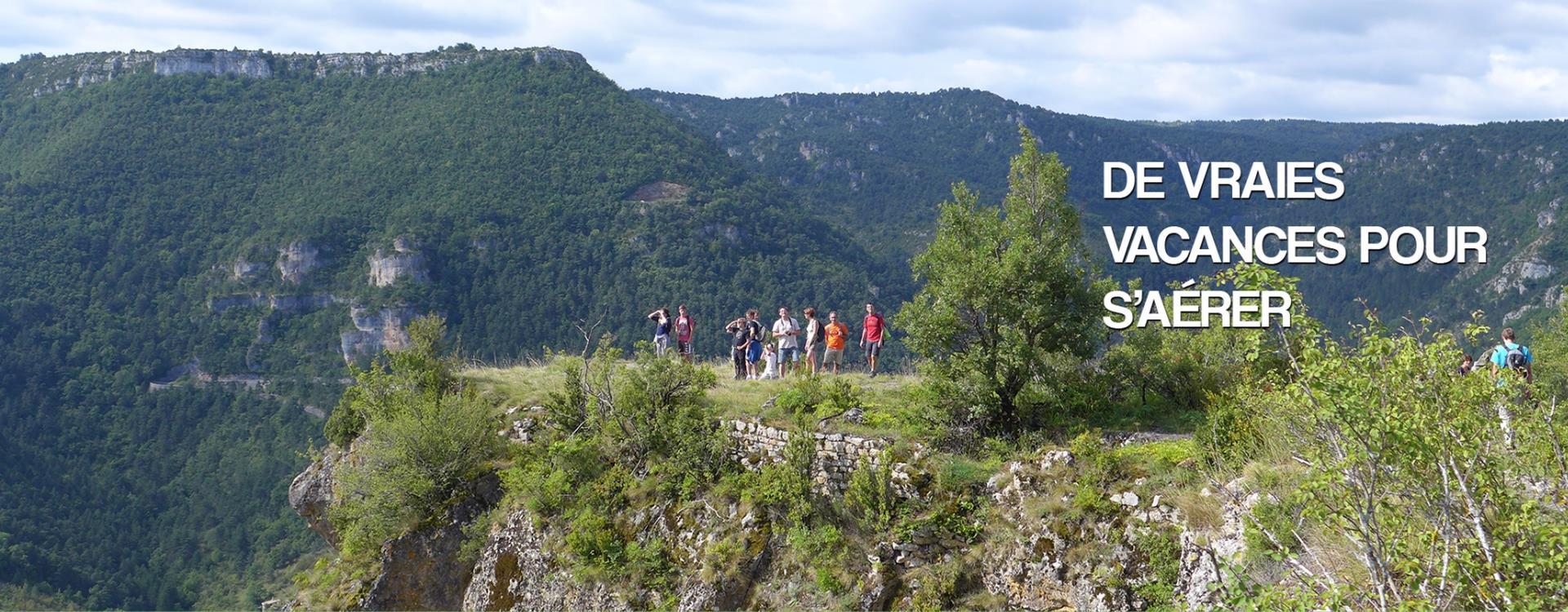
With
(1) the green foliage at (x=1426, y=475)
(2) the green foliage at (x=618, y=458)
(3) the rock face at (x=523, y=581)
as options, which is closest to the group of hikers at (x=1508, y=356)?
(1) the green foliage at (x=1426, y=475)

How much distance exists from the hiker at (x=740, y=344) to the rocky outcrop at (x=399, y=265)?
3016 inches

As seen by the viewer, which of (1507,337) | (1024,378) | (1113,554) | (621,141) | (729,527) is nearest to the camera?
(1113,554)

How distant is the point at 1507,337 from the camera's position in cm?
1234

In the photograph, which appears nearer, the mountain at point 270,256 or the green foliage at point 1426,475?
the green foliage at point 1426,475

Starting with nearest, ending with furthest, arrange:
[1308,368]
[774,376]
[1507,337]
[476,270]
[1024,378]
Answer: [1308,368]
[1507,337]
[1024,378]
[774,376]
[476,270]

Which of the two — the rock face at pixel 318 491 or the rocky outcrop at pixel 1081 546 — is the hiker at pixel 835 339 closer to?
the rocky outcrop at pixel 1081 546

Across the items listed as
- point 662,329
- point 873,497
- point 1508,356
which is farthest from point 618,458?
point 1508,356

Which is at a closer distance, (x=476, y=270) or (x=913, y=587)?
(x=913, y=587)

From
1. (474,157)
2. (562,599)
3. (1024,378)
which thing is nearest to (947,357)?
(1024,378)

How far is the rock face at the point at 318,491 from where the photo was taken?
19531 millimetres

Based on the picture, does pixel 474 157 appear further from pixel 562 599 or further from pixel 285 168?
pixel 562 599

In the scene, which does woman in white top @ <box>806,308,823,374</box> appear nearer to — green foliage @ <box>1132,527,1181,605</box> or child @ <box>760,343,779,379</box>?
child @ <box>760,343,779,379</box>

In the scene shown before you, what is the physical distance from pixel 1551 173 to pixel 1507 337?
106 metres

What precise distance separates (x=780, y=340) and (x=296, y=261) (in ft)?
280
